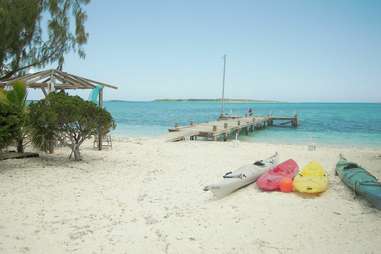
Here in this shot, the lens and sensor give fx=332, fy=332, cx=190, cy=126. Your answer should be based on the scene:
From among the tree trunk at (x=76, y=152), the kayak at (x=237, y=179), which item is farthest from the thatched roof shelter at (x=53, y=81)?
Result: the kayak at (x=237, y=179)

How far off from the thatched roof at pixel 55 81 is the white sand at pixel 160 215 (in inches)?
107

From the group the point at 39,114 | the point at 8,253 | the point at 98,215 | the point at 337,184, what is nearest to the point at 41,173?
the point at 39,114

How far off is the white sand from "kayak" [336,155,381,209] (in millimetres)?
195

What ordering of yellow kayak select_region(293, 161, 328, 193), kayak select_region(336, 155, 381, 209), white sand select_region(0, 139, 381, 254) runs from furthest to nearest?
1. yellow kayak select_region(293, 161, 328, 193)
2. kayak select_region(336, 155, 381, 209)
3. white sand select_region(0, 139, 381, 254)

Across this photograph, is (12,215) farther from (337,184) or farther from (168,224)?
(337,184)

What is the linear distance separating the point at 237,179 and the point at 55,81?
22.6 ft

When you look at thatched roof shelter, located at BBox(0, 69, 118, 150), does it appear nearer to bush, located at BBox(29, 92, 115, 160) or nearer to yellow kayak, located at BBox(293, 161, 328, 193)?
bush, located at BBox(29, 92, 115, 160)

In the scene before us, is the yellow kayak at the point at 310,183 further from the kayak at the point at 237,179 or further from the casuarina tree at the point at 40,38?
the casuarina tree at the point at 40,38

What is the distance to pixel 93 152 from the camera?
36.3ft

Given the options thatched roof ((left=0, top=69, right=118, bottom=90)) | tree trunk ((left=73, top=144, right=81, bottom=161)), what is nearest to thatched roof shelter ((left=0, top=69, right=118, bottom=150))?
thatched roof ((left=0, top=69, right=118, bottom=90))

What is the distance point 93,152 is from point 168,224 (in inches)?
267

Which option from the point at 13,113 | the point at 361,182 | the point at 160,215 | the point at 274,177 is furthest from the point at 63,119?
the point at 361,182

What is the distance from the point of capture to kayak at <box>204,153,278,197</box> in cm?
624

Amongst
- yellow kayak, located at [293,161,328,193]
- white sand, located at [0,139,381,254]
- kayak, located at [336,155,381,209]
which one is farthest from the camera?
yellow kayak, located at [293,161,328,193]
